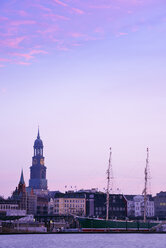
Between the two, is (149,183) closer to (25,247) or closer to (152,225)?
(152,225)

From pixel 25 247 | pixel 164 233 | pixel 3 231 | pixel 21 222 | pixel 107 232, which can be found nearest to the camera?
pixel 25 247

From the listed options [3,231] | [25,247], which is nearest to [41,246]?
[25,247]

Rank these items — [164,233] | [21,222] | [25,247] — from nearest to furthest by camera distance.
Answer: [25,247], [164,233], [21,222]

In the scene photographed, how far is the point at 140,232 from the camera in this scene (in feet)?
504

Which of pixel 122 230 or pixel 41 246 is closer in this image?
pixel 41 246

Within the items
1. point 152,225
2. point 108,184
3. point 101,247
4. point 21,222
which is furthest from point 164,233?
point 101,247

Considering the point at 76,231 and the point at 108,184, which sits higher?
the point at 108,184

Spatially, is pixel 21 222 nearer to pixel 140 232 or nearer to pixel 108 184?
pixel 108 184

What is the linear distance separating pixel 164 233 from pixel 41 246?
73995 millimetres

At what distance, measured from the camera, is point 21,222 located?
185375 millimetres

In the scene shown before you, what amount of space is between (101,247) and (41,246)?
11.1 meters

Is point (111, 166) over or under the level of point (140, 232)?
over

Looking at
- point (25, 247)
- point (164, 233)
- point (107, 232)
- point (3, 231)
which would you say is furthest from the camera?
point (164, 233)

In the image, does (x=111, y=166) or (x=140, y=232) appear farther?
(x=111, y=166)
